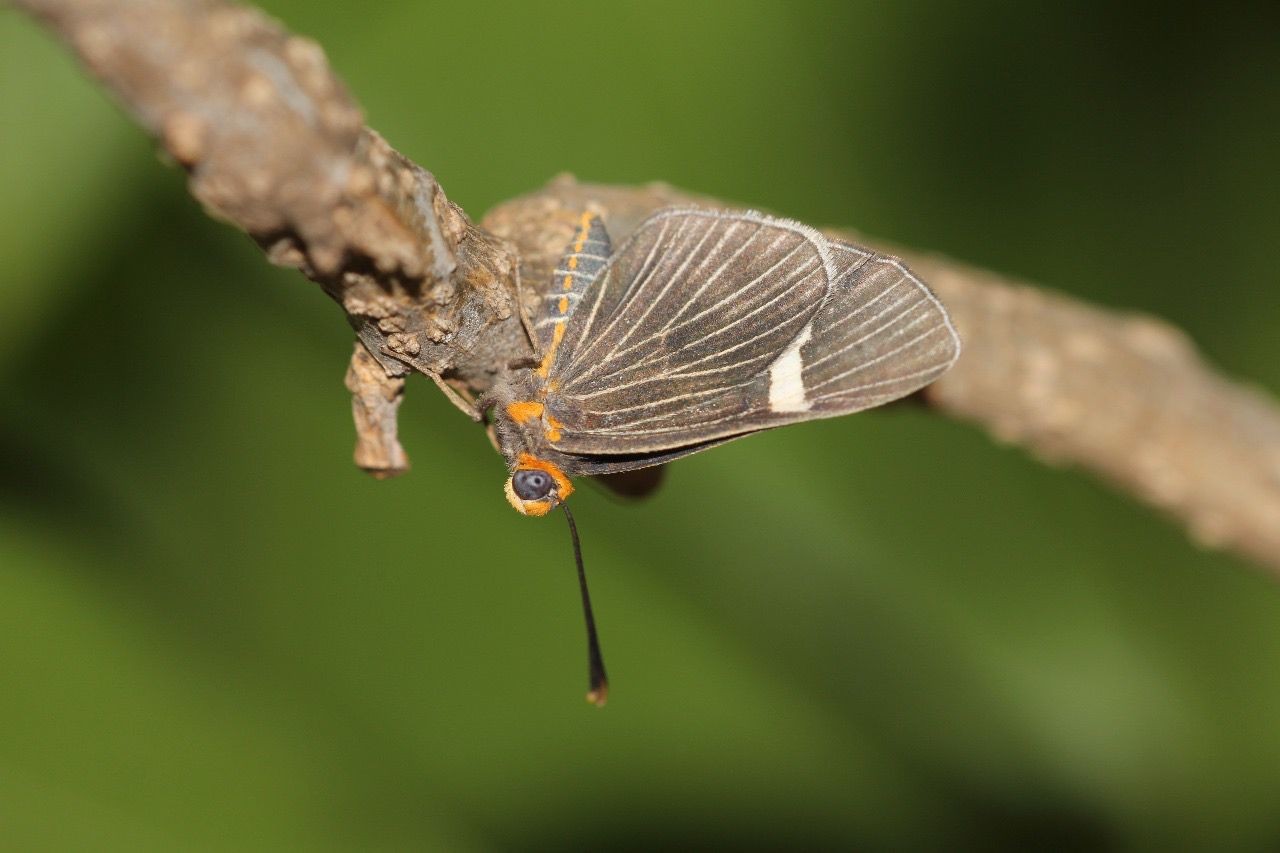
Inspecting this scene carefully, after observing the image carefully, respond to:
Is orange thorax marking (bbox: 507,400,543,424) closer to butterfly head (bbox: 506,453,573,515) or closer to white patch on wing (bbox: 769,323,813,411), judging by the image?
butterfly head (bbox: 506,453,573,515)

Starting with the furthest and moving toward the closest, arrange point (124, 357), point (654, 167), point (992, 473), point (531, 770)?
1. point (992, 473)
2. point (654, 167)
3. point (531, 770)
4. point (124, 357)

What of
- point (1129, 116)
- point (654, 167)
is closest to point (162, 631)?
point (654, 167)

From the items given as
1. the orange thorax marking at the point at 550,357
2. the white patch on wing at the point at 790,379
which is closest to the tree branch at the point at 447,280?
the orange thorax marking at the point at 550,357

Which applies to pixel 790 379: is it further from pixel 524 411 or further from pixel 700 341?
pixel 524 411

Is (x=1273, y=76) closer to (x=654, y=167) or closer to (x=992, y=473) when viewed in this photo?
(x=992, y=473)

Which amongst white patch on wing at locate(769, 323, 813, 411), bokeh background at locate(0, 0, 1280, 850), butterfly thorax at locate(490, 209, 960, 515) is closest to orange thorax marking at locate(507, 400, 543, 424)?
butterfly thorax at locate(490, 209, 960, 515)

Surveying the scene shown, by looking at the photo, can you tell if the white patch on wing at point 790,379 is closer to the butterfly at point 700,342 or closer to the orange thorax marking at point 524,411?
the butterfly at point 700,342

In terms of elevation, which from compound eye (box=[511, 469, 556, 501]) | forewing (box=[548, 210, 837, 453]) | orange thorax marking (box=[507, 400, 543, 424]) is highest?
forewing (box=[548, 210, 837, 453])
